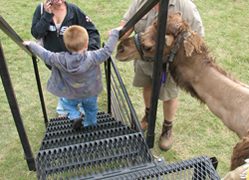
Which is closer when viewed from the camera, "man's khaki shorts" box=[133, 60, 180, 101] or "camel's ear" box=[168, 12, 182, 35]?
"camel's ear" box=[168, 12, 182, 35]

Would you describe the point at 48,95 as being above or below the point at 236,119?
below

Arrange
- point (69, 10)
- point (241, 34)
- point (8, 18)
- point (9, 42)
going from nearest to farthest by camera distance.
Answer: point (69, 10) < point (9, 42) < point (241, 34) < point (8, 18)

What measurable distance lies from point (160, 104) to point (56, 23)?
7.87 feet

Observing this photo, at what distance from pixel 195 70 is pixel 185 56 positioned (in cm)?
18

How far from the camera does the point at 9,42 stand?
586 cm

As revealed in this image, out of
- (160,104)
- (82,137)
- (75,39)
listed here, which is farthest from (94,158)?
(160,104)

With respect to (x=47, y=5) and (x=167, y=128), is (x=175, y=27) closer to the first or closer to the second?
(x=47, y=5)

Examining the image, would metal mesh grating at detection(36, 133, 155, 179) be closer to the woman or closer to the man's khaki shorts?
the man's khaki shorts

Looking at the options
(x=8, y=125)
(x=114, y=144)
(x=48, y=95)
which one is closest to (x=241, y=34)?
(x=48, y=95)

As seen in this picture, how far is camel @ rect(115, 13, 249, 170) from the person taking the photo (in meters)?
2.04

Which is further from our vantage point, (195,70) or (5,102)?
(5,102)

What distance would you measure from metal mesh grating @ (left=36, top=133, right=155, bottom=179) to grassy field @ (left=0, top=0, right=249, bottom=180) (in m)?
1.47

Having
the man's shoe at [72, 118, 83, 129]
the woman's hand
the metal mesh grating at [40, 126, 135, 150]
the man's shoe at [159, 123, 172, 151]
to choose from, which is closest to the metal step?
the metal mesh grating at [40, 126, 135, 150]

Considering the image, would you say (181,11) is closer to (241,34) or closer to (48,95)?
(48,95)
